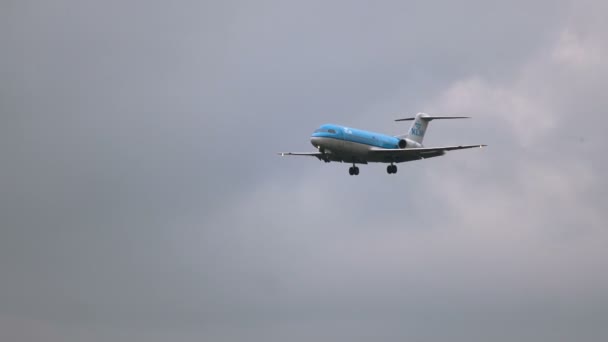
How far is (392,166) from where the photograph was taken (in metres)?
85.2

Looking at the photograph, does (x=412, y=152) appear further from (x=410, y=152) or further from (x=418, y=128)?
(x=418, y=128)

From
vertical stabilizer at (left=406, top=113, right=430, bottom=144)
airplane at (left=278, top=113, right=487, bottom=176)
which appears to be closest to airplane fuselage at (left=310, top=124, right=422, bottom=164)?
airplane at (left=278, top=113, right=487, bottom=176)

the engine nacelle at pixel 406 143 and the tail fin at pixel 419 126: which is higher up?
the tail fin at pixel 419 126

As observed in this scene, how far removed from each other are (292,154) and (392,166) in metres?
8.99

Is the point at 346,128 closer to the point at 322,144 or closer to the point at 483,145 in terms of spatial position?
the point at 322,144

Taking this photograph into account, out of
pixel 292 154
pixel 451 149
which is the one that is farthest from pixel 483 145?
pixel 292 154

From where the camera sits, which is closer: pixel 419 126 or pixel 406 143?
pixel 406 143

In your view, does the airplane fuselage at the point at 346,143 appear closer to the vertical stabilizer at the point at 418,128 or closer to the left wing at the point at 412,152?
the left wing at the point at 412,152

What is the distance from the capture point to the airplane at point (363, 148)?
80.4m

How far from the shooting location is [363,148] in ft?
266

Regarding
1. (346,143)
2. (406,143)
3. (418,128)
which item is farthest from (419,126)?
(346,143)

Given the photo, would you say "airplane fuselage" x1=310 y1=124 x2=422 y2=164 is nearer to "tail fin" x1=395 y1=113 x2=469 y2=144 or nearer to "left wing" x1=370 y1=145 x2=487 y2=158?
"left wing" x1=370 y1=145 x2=487 y2=158

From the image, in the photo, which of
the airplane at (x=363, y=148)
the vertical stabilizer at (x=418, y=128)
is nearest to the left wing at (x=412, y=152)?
the airplane at (x=363, y=148)

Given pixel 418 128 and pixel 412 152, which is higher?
pixel 418 128
